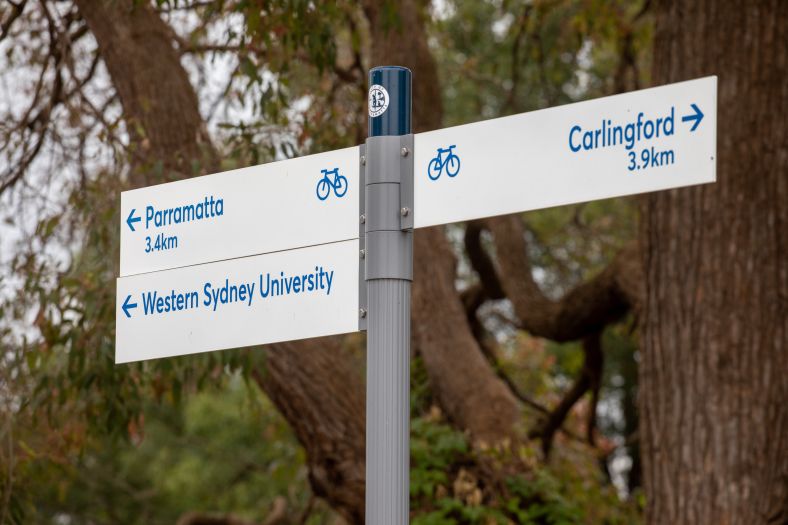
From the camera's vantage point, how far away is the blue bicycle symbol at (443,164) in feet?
10.0

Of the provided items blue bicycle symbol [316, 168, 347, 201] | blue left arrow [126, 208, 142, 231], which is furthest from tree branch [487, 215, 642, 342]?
blue bicycle symbol [316, 168, 347, 201]

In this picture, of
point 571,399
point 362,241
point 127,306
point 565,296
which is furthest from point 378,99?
point 571,399

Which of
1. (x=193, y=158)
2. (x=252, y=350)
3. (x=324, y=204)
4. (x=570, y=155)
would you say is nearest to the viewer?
(x=570, y=155)

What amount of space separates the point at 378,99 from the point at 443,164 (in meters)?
0.23

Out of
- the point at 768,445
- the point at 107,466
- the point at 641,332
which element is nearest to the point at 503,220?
the point at 641,332

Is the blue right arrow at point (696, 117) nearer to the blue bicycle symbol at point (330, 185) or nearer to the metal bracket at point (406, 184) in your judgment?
the metal bracket at point (406, 184)

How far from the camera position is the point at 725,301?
6.01m

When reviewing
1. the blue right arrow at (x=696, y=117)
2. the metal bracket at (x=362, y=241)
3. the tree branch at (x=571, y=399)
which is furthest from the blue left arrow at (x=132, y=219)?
the tree branch at (x=571, y=399)

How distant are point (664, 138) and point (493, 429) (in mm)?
6138

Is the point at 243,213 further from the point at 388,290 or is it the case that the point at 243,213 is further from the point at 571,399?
the point at 571,399

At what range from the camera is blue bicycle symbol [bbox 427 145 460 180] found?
3055 millimetres

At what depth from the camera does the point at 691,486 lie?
233 inches

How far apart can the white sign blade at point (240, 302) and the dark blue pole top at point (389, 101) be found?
0.28 metres

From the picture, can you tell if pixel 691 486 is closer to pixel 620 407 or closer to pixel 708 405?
pixel 708 405
